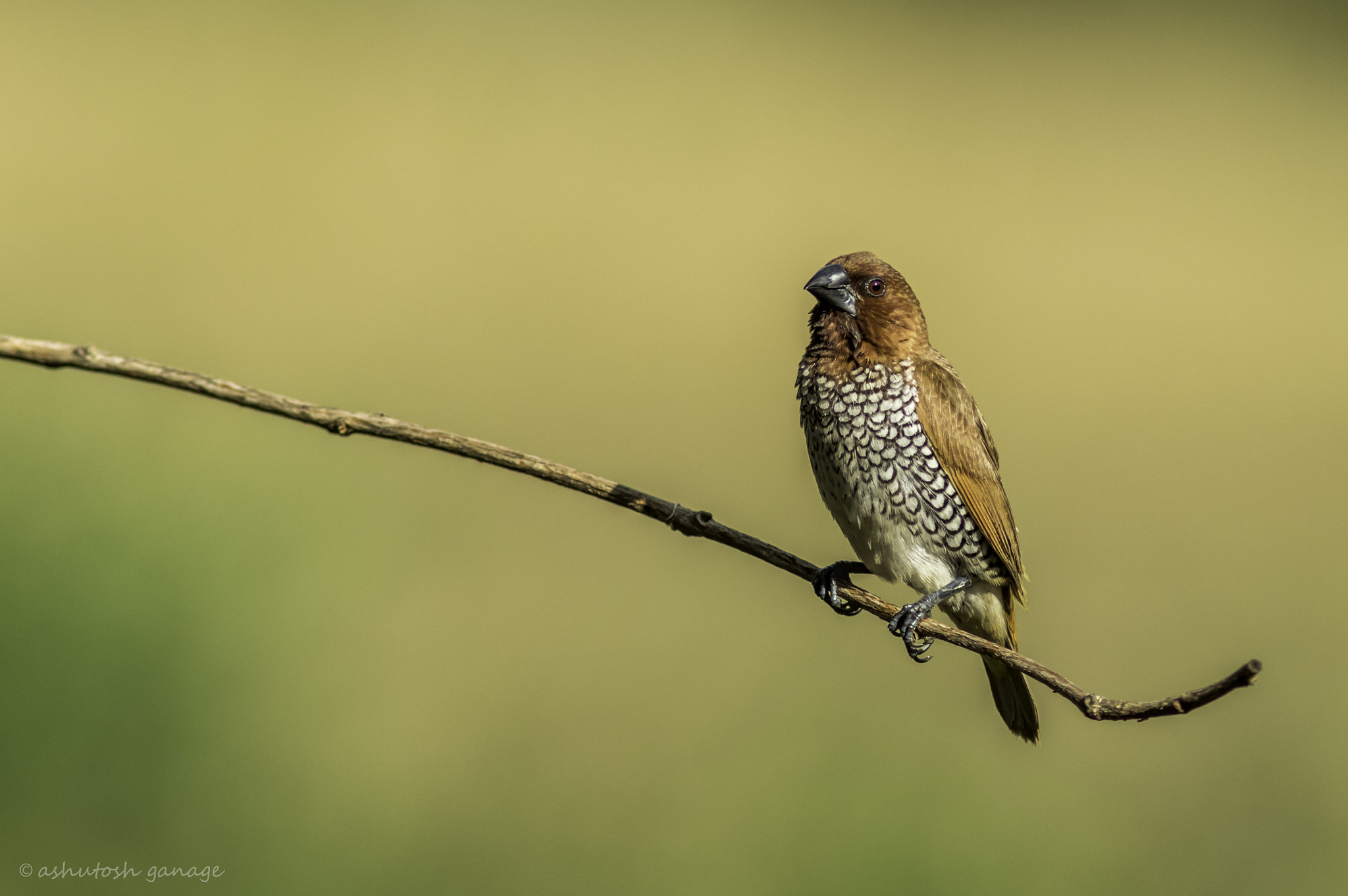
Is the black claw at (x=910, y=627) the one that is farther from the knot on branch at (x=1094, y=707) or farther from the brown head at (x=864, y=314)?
the knot on branch at (x=1094, y=707)

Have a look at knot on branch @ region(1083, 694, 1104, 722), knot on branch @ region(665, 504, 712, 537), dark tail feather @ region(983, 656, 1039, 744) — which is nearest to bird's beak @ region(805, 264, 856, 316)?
knot on branch @ region(665, 504, 712, 537)

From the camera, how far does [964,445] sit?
3.55 metres

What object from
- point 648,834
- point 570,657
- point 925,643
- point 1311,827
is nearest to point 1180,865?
point 1311,827

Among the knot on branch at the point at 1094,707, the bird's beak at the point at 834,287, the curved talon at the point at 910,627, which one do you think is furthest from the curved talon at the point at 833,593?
the knot on branch at the point at 1094,707

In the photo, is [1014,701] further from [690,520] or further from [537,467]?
[537,467]

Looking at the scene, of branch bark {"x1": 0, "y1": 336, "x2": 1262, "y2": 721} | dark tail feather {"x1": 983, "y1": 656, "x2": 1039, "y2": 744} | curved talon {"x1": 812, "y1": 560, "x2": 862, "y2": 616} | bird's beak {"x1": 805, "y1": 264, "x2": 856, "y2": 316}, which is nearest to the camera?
branch bark {"x1": 0, "y1": 336, "x2": 1262, "y2": 721}

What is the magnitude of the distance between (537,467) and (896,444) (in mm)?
1581

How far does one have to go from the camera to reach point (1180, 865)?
5.55 metres

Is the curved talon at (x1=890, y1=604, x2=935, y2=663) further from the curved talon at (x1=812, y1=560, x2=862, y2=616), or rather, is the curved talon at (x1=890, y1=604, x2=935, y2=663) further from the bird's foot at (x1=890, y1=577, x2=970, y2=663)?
the curved talon at (x1=812, y1=560, x2=862, y2=616)

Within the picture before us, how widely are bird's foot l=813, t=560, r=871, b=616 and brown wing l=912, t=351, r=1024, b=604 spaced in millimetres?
442

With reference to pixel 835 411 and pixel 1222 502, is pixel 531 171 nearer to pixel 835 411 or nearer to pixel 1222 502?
pixel 1222 502

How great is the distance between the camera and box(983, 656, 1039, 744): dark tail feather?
12.4 ft

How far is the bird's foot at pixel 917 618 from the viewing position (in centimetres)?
337

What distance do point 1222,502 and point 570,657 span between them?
18.3 feet
